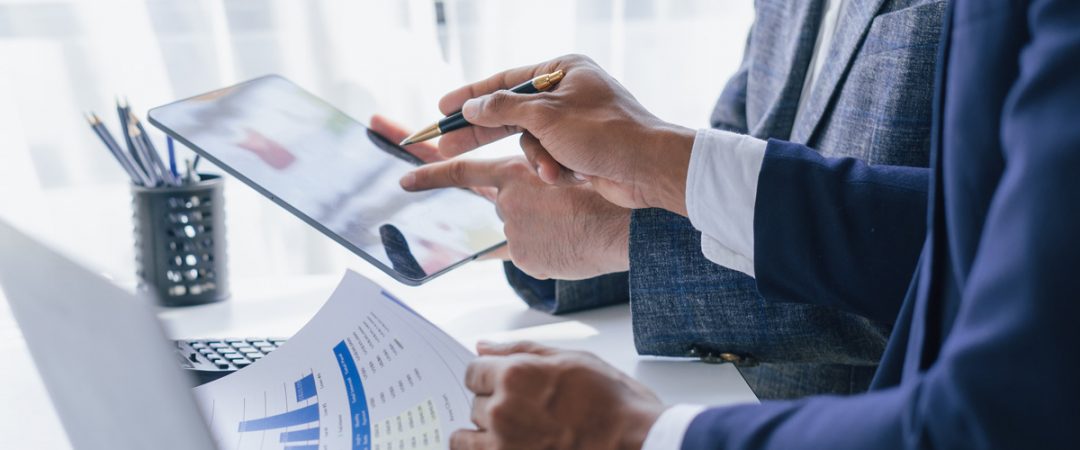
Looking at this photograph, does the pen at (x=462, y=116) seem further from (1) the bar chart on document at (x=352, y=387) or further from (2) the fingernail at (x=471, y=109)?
(1) the bar chart on document at (x=352, y=387)

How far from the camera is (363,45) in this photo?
5.11ft

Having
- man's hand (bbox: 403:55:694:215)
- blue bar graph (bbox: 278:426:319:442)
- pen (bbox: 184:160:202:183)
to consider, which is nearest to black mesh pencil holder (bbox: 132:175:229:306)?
pen (bbox: 184:160:202:183)

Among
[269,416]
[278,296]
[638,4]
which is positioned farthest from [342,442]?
[638,4]

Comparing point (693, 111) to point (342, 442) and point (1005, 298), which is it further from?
point (1005, 298)

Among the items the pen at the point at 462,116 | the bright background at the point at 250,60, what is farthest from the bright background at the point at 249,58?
the pen at the point at 462,116

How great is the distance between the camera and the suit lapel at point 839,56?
854mm

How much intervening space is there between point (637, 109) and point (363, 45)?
2.91ft

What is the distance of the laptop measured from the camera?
368 millimetres

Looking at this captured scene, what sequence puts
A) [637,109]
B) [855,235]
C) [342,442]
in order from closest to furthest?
1. [342,442]
2. [855,235]
3. [637,109]

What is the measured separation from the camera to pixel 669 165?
75 centimetres

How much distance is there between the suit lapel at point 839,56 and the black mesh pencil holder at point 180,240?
1.99 ft

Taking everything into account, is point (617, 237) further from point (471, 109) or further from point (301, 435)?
point (301, 435)

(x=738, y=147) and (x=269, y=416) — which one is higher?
(x=738, y=147)

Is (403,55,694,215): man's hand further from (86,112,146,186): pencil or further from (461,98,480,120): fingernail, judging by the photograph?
(86,112,146,186): pencil
